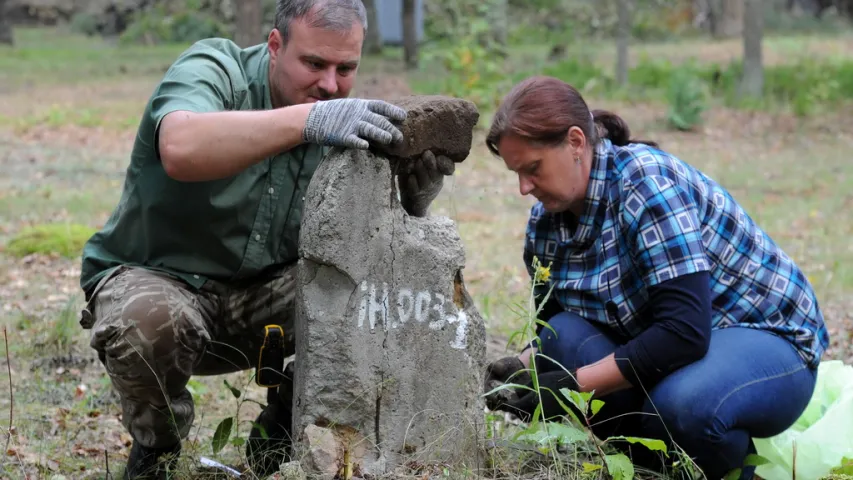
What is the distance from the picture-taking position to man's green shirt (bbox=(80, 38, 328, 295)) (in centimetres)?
324

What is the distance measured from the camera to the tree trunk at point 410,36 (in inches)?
681

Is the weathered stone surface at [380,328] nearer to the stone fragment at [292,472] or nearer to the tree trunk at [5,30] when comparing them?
the stone fragment at [292,472]

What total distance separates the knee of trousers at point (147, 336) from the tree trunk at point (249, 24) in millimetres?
10213

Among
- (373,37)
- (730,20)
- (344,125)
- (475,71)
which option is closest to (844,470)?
(344,125)

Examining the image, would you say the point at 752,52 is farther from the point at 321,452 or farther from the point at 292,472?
the point at 292,472

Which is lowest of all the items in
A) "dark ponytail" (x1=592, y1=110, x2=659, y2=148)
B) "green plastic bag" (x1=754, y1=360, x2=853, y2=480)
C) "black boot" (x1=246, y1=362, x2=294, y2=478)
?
"green plastic bag" (x1=754, y1=360, x2=853, y2=480)

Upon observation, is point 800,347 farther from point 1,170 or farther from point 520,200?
point 1,170

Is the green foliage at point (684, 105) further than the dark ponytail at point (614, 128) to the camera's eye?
Yes

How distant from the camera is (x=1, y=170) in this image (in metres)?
9.30

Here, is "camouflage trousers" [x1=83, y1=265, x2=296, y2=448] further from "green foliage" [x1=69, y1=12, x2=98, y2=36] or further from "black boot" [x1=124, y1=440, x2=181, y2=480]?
"green foliage" [x1=69, y1=12, x2=98, y2=36]

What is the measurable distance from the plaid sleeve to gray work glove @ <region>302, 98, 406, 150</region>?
819mm

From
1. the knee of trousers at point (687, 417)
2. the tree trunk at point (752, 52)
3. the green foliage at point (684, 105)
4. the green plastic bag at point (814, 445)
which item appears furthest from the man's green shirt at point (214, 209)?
the tree trunk at point (752, 52)

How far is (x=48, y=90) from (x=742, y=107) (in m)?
9.92

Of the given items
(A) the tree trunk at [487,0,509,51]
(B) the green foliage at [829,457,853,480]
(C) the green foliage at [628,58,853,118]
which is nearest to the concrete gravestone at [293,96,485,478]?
(B) the green foliage at [829,457,853,480]
